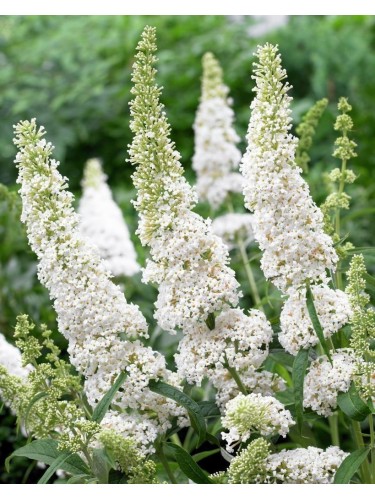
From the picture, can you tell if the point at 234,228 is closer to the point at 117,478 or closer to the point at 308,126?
the point at 308,126

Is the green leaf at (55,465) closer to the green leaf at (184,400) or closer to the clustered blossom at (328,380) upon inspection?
the green leaf at (184,400)

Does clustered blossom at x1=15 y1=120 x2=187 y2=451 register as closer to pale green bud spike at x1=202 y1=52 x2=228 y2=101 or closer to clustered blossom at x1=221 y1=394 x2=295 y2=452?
clustered blossom at x1=221 y1=394 x2=295 y2=452

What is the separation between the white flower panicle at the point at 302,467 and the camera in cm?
96

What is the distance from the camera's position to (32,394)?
1006 mm

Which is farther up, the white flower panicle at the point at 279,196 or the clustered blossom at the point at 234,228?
the clustered blossom at the point at 234,228

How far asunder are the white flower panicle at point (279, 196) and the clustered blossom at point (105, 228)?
0.71 metres

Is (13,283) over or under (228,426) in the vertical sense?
over

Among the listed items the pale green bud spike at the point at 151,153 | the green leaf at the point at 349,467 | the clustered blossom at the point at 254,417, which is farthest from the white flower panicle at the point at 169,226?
the green leaf at the point at 349,467

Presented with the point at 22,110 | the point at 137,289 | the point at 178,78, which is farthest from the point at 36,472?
the point at 178,78

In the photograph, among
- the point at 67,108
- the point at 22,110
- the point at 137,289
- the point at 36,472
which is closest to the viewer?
the point at 36,472

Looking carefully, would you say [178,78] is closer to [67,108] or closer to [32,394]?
[67,108]

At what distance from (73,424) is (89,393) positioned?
0.05 meters

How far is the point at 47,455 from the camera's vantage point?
3.26ft

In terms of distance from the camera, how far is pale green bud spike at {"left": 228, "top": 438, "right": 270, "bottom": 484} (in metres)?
0.93
